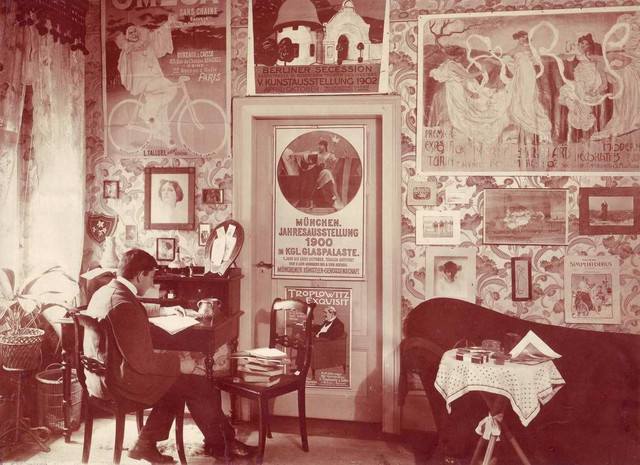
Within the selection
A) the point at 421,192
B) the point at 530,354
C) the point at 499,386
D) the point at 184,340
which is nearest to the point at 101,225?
the point at 184,340

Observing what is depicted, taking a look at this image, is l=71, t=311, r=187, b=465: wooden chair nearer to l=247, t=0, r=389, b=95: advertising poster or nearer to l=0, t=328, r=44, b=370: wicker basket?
l=0, t=328, r=44, b=370: wicker basket

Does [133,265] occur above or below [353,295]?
above

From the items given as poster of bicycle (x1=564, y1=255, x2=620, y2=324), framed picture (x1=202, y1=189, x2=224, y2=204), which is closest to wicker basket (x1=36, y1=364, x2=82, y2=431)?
framed picture (x1=202, y1=189, x2=224, y2=204)

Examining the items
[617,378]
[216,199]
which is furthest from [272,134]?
[617,378]

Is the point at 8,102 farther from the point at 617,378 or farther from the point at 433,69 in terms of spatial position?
the point at 617,378

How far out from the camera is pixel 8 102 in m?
4.38

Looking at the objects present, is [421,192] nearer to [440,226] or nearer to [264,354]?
[440,226]

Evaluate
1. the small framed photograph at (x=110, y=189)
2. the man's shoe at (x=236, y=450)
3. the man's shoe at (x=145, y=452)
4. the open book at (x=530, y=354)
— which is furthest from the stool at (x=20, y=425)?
the open book at (x=530, y=354)

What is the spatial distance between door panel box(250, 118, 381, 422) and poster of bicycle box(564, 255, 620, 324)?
1560mm

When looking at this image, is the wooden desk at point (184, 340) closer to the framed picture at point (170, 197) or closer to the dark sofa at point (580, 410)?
the framed picture at point (170, 197)

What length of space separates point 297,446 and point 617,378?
7.78 ft

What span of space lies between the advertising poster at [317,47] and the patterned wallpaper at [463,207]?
107 mm

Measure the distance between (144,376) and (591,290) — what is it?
348 centimetres

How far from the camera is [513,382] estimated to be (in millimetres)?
3596
